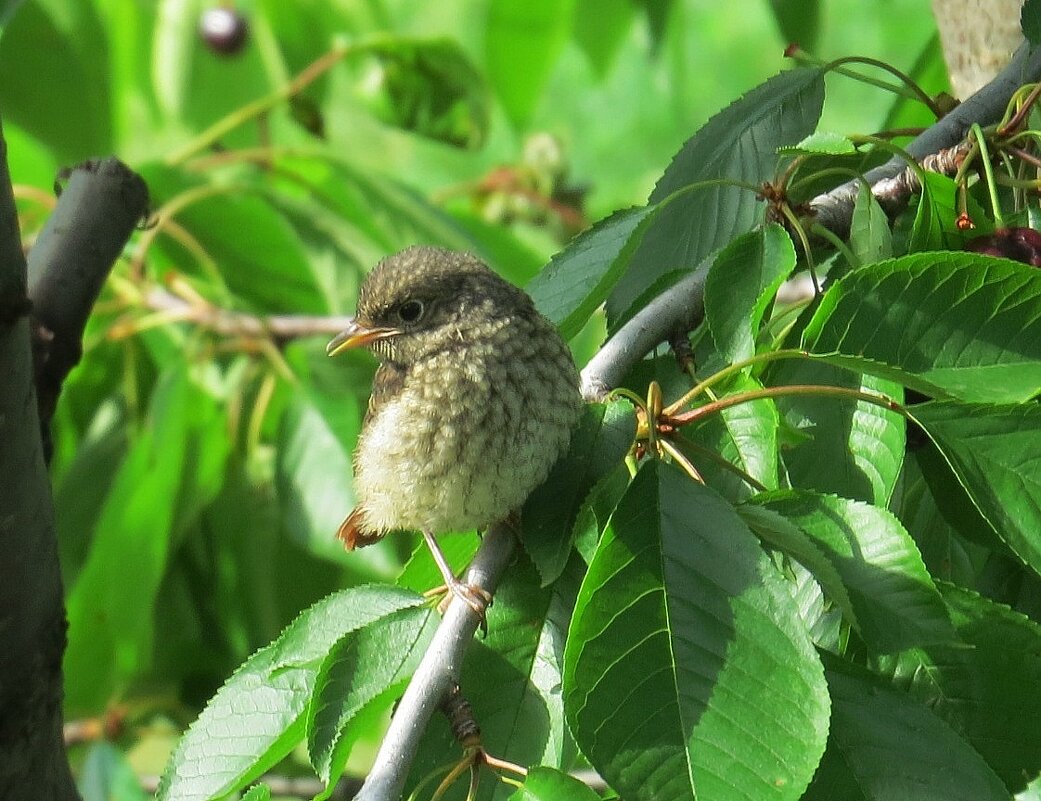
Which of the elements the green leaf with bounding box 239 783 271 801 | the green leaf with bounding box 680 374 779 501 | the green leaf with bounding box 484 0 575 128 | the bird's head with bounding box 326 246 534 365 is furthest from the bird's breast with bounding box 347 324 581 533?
the green leaf with bounding box 484 0 575 128

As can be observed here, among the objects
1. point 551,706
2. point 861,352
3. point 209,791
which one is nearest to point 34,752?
point 209,791

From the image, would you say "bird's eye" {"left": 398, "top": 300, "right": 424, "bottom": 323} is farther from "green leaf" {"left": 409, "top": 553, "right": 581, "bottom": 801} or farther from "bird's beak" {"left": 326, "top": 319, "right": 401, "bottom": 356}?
"green leaf" {"left": 409, "top": 553, "right": 581, "bottom": 801}

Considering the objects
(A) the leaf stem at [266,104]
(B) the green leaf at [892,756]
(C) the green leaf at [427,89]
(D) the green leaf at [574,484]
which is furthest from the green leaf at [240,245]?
(B) the green leaf at [892,756]

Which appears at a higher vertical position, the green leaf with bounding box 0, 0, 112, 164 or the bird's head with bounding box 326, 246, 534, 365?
the green leaf with bounding box 0, 0, 112, 164

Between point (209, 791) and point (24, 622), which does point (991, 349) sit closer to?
point (209, 791)

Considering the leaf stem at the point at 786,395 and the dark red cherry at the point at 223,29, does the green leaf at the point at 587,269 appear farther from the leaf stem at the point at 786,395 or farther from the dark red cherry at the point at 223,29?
the dark red cherry at the point at 223,29

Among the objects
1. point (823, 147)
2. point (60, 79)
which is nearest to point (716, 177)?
point (823, 147)
